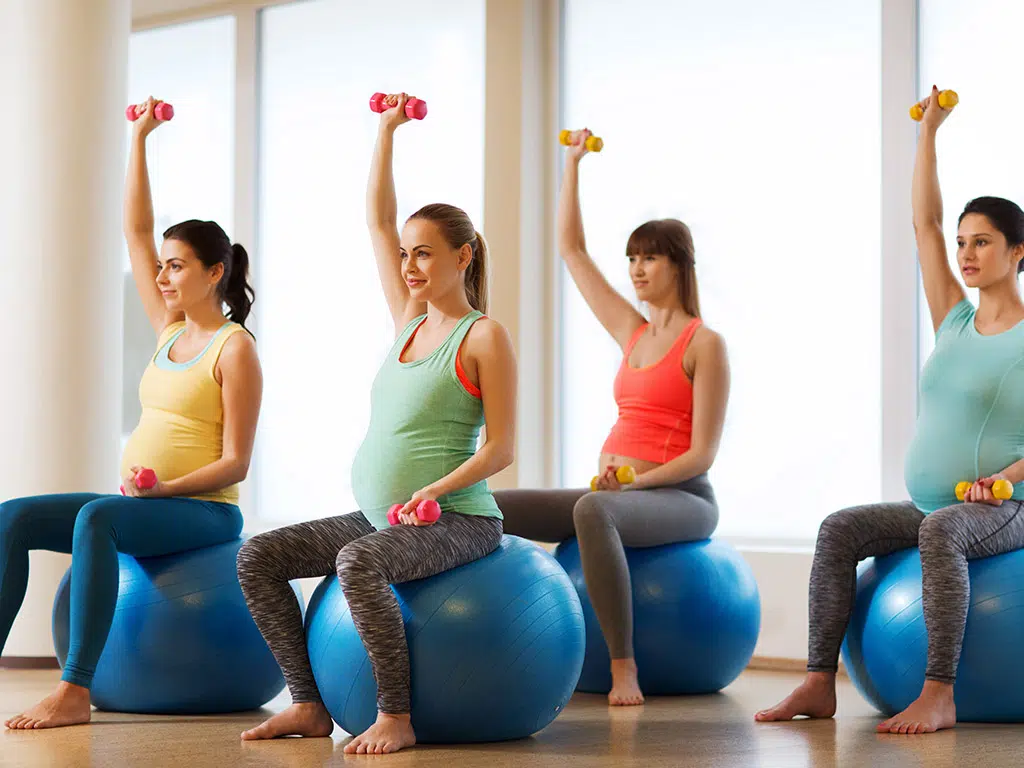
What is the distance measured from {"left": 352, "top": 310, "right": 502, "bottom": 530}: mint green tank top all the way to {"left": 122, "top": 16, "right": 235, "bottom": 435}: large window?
11.0 feet

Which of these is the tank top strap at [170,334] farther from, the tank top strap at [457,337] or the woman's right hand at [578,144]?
the woman's right hand at [578,144]

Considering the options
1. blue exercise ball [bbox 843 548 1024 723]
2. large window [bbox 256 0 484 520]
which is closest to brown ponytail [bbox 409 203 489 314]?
blue exercise ball [bbox 843 548 1024 723]

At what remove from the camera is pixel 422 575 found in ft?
8.80

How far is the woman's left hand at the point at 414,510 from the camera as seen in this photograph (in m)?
2.69

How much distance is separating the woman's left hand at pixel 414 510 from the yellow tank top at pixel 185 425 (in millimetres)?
783

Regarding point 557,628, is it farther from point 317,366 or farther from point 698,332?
point 317,366

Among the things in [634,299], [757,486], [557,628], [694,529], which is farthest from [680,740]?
[634,299]

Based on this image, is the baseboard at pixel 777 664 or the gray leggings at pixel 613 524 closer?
the gray leggings at pixel 613 524

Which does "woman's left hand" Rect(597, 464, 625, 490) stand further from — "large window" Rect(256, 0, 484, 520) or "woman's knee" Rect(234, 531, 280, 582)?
"large window" Rect(256, 0, 484, 520)

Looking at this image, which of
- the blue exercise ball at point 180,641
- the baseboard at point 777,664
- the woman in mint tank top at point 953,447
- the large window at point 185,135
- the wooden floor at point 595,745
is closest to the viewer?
the wooden floor at point 595,745

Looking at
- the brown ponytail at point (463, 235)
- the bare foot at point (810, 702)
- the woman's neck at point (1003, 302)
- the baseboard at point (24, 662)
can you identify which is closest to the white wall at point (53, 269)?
the baseboard at point (24, 662)

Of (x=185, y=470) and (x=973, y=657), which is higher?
(x=185, y=470)

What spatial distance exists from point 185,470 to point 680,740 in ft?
4.50

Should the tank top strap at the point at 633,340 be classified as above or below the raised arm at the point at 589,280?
below
